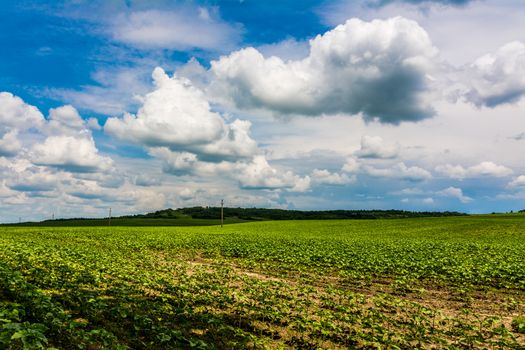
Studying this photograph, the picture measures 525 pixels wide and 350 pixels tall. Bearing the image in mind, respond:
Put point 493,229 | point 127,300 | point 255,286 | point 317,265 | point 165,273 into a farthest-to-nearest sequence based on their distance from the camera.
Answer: point 493,229 < point 317,265 < point 165,273 < point 255,286 < point 127,300

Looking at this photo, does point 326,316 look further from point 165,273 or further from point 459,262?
point 459,262

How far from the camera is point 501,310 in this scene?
58.4 feet

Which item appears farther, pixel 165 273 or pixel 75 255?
pixel 75 255

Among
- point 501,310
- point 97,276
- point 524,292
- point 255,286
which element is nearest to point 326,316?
point 255,286

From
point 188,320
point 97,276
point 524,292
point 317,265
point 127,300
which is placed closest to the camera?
point 188,320

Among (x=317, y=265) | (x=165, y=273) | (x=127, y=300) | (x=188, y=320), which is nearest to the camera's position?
(x=188, y=320)

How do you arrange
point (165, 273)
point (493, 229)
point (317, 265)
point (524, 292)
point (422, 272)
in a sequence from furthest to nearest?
point (493, 229)
point (317, 265)
point (422, 272)
point (165, 273)
point (524, 292)

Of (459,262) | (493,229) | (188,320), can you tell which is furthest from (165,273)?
(493,229)

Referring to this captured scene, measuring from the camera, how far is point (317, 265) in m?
30.2

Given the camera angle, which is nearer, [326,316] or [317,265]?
[326,316]

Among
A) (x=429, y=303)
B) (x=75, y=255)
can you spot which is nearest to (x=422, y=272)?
(x=429, y=303)

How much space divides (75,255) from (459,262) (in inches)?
1211

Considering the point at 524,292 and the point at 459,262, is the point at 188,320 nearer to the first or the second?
the point at 524,292

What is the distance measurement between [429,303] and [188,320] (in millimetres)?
12445
